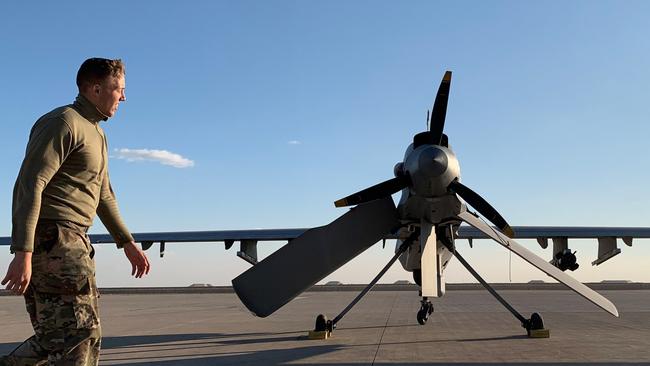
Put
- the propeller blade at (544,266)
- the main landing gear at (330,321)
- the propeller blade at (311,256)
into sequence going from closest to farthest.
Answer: the propeller blade at (311,256) < the propeller blade at (544,266) < the main landing gear at (330,321)

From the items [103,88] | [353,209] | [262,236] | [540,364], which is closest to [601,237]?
[262,236]

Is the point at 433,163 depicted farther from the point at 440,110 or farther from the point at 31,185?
the point at 31,185

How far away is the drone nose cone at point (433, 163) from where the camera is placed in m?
9.30

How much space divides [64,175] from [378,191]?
7247 mm

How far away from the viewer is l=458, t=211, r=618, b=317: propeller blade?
31.1 feet

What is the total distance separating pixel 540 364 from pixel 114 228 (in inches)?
220

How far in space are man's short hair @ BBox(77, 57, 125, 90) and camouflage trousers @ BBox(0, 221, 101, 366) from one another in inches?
34.2

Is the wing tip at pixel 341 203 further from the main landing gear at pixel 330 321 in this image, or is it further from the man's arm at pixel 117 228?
the man's arm at pixel 117 228

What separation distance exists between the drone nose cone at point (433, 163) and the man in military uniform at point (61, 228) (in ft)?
21.6

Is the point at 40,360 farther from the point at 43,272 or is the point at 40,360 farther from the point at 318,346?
the point at 318,346

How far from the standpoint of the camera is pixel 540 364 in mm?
7062

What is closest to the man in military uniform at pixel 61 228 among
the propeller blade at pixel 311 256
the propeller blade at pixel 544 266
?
the propeller blade at pixel 311 256

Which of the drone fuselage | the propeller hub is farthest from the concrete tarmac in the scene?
the propeller hub

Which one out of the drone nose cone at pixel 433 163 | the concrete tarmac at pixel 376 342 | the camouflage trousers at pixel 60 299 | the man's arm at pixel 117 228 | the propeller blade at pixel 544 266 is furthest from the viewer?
the propeller blade at pixel 544 266
